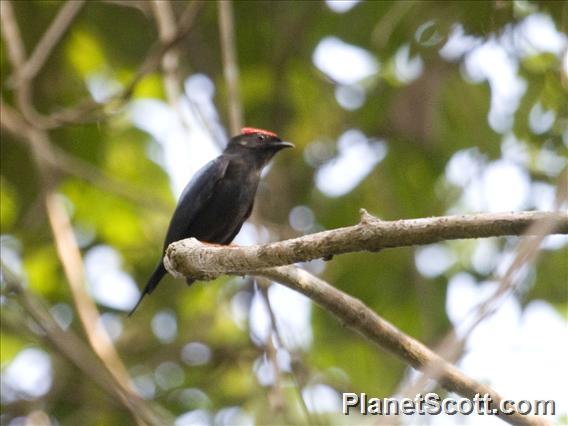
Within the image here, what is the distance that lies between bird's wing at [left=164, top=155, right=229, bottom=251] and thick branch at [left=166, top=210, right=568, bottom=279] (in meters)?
1.78

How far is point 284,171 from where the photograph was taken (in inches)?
277

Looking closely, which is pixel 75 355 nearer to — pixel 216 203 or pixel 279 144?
pixel 216 203

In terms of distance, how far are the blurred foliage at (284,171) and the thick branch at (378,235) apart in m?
2.71

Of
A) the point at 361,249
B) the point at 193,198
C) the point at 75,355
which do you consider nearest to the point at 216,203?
the point at 193,198

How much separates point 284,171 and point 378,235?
169 inches

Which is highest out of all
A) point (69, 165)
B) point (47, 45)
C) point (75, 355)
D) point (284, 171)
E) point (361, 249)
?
point (284, 171)

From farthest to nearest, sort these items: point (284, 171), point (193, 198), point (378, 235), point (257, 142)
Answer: point (284, 171), point (257, 142), point (193, 198), point (378, 235)

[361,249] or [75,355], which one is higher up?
[75,355]

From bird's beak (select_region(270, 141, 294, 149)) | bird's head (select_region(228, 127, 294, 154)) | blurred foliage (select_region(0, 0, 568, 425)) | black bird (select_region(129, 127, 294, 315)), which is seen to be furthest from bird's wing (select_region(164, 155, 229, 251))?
blurred foliage (select_region(0, 0, 568, 425))

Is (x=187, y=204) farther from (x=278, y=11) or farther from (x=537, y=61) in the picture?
(x=537, y=61)

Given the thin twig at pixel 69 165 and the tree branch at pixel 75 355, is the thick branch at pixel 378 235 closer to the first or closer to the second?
the tree branch at pixel 75 355

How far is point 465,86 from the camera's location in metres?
6.51

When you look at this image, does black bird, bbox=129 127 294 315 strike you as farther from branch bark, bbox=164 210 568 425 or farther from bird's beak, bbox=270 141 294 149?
branch bark, bbox=164 210 568 425

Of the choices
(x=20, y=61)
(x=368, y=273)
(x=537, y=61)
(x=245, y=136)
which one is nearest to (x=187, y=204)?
(x=245, y=136)
